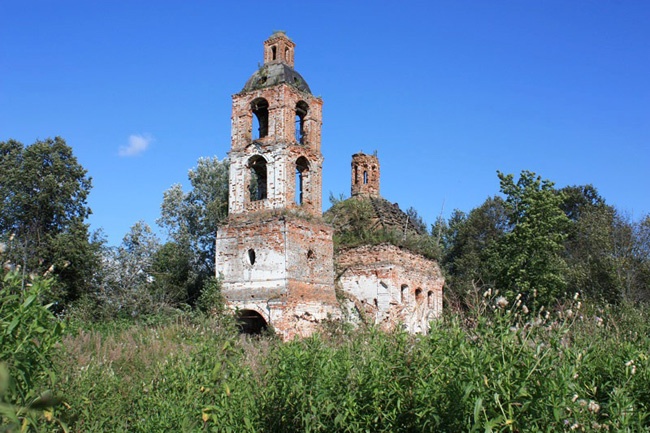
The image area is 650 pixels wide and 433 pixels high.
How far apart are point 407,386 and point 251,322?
54.0 feet

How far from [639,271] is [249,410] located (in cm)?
2877

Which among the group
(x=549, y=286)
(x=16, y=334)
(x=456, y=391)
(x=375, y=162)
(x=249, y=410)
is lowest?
(x=249, y=410)

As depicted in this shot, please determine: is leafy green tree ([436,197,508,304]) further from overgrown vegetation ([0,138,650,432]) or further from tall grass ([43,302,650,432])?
tall grass ([43,302,650,432])

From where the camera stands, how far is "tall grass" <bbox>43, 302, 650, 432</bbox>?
13.9 feet

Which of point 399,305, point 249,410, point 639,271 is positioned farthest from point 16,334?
point 639,271

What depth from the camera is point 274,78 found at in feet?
74.2

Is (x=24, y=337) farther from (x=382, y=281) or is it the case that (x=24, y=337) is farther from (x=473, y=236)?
(x=473, y=236)

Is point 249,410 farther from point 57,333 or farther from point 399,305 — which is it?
point 399,305

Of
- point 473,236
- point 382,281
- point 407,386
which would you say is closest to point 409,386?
point 407,386

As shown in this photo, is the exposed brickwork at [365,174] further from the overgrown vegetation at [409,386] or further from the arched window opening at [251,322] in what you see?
the overgrown vegetation at [409,386]

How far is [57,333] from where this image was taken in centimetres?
471

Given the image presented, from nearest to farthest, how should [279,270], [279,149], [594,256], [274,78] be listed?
1. [279,270]
2. [279,149]
3. [274,78]
4. [594,256]

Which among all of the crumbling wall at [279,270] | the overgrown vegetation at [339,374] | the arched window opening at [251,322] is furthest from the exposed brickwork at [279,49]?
the arched window opening at [251,322]

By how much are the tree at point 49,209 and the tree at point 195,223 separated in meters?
3.44
